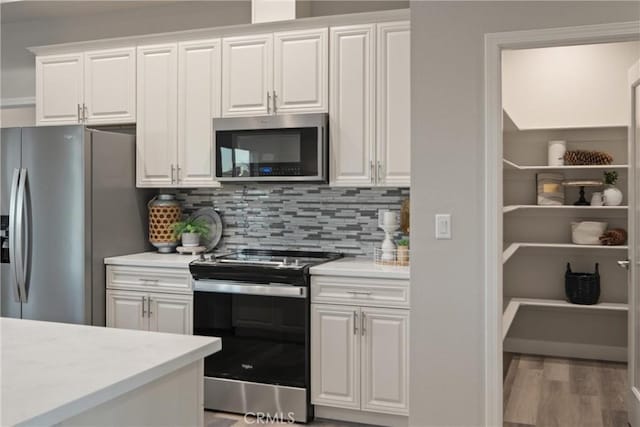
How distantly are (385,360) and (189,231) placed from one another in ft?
5.34

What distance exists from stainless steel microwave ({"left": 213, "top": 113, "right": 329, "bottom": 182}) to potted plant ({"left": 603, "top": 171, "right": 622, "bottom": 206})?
7.71ft

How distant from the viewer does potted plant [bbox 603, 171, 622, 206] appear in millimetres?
4430

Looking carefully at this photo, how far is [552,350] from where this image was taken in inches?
186

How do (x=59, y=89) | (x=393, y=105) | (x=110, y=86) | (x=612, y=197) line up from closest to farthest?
(x=393, y=105)
(x=110, y=86)
(x=59, y=89)
(x=612, y=197)

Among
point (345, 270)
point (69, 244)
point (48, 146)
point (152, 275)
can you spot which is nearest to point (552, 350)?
point (345, 270)

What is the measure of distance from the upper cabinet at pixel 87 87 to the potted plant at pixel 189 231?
79 centimetres

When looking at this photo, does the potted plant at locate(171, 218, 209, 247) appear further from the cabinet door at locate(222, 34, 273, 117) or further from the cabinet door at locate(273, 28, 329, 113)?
the cabinet door at locate(273, 28, 329, 113)

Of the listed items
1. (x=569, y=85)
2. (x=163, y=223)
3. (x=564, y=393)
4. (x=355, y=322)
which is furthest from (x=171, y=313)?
(x=569, y=85)

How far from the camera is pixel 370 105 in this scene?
3445mm

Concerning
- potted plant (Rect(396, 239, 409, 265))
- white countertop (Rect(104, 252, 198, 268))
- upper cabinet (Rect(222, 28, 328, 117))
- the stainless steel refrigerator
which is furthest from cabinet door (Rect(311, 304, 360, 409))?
the stainless steel refrigerator

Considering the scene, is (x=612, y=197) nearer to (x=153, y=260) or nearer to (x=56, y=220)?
(x=153, y=260)

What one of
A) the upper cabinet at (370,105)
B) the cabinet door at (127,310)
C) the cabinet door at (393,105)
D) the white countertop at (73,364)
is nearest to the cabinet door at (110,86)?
the cabinet door at (127,310)

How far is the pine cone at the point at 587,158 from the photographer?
4.48 m

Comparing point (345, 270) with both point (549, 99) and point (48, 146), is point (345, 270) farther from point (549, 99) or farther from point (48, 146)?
point (549, 99)
